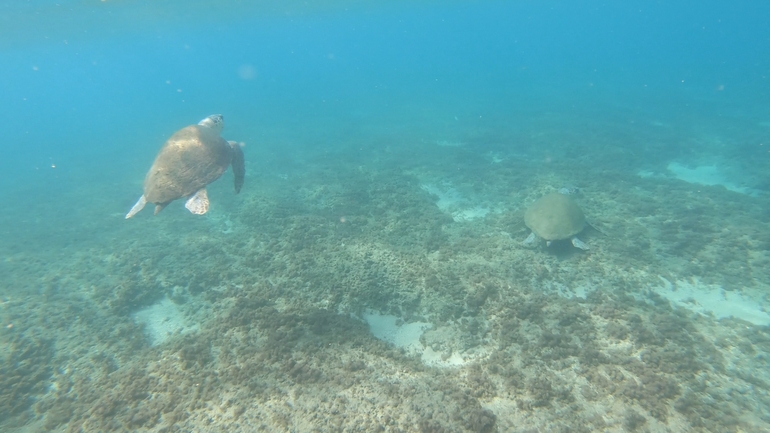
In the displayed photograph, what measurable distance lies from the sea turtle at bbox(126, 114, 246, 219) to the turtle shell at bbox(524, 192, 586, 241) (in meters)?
7.91

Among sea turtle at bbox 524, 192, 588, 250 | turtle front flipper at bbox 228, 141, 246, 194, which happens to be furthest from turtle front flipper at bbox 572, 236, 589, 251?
turtle front flipper at bbox 228, 141, 246, 194

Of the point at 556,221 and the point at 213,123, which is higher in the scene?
the point at 213,123

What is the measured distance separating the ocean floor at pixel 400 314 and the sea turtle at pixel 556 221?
533 mm

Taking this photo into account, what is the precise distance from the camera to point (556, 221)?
332 inches

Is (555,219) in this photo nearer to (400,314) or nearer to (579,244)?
(579,244)

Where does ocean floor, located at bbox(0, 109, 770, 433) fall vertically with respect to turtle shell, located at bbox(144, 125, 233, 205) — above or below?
below

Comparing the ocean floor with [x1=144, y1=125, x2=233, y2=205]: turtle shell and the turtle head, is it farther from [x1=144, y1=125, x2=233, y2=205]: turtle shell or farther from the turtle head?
the turtle head

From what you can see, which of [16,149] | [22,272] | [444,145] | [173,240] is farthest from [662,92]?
[16,149]

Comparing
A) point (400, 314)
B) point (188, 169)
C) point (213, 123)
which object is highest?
point (213, 123)

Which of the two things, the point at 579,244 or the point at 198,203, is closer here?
the point at 198,203

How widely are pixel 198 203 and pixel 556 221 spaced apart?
8.53 m

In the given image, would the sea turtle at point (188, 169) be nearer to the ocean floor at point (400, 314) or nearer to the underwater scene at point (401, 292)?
the underwater scene at point (401, 292)

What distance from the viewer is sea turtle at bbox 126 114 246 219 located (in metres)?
6.60

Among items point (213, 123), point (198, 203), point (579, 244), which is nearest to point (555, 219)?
point (579, 244)
